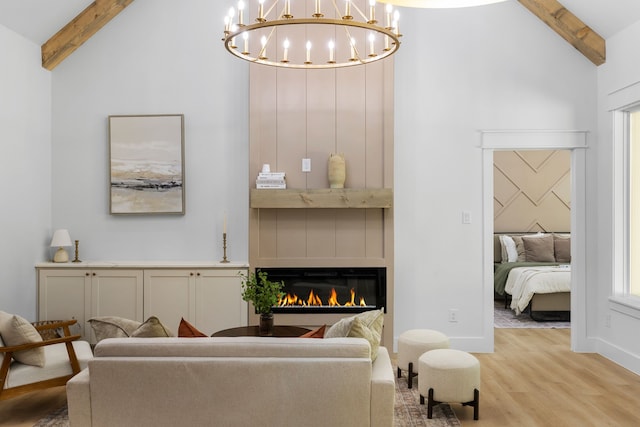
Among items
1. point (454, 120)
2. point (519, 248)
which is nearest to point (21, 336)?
point (454, 120)

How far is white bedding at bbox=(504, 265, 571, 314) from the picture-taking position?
6.89 m

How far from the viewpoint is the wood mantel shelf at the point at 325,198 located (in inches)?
206

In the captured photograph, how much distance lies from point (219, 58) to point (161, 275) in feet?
6.84

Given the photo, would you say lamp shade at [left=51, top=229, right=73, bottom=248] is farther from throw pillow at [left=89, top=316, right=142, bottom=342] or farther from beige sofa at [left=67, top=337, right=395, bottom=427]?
beige sofa at [left=67, top=337, right=395, bottom=427]

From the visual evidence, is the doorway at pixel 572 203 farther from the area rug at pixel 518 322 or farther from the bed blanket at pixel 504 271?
the bed blanket at pixel 504 271

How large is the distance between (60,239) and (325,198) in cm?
241

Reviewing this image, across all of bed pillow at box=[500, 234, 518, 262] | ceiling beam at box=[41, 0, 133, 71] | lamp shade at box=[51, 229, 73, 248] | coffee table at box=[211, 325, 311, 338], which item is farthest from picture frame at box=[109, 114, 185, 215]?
bed pillow at box=[500, 234, 518, 262]

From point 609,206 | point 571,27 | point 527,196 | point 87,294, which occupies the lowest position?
point 87,294

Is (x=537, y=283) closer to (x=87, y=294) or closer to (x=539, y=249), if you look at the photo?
(x=539, y=249)

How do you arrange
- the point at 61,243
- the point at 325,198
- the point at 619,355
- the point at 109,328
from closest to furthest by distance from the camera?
the point at 109,328 → the point at 619,355 → the point at 325,198 → the point at 61,243

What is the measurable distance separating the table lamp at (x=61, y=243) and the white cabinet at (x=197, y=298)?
80 cm

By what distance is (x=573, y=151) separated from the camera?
562cm

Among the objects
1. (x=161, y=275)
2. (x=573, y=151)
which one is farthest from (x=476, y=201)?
(x=161, y=275)

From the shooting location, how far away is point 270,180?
527 cm
